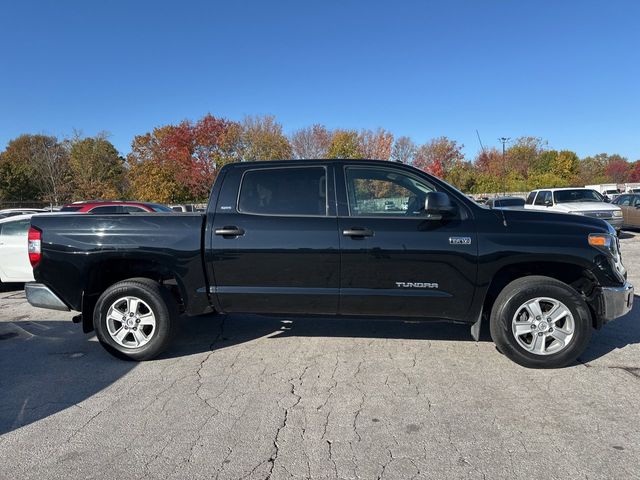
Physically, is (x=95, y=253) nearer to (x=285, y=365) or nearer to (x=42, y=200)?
(x=285, y=365)

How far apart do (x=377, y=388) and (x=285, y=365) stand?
998 mm

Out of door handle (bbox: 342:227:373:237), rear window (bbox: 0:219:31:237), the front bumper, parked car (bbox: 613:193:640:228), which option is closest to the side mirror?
door handle (bbox: 342:227:373:237)

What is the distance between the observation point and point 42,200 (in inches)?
1742

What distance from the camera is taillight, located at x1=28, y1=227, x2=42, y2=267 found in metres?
4.52

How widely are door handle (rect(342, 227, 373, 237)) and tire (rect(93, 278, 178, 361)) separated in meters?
1.96

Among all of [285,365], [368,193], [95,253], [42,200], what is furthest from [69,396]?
[42,200]

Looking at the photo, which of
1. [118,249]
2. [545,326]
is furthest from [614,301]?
[118,249]

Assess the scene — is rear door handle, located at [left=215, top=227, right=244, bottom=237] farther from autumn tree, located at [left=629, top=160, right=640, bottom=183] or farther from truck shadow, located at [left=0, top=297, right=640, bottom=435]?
autumn tree, located at [left=629, top=160, right=640, bottom=183]

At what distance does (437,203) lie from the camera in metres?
3.95

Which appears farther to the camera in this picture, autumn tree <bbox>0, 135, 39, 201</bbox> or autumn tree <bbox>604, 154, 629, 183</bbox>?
autumn tree <bbox>604, 154, 629, 183</bbox>

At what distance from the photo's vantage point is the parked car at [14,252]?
8062 millimetres

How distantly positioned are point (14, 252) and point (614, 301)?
9277 millimetres

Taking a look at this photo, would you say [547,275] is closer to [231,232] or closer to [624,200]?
[231,232]

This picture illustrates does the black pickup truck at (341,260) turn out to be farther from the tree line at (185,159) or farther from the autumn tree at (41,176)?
the autumn tree at (41,176)
